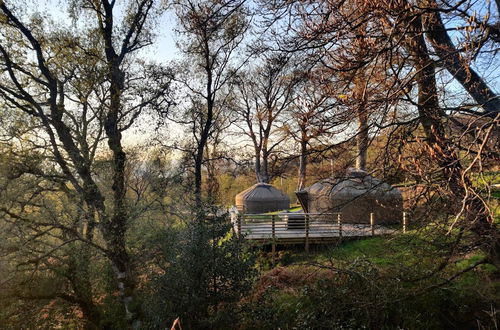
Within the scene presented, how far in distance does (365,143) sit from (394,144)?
1.42ft

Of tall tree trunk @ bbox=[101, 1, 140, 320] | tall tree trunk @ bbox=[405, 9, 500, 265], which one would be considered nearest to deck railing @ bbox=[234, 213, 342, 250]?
tall tree trunk @ bbox=[101, 1, 140, 320]

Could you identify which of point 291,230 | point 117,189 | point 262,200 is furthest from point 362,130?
point 262,200

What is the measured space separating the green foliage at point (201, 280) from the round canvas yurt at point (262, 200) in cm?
1440

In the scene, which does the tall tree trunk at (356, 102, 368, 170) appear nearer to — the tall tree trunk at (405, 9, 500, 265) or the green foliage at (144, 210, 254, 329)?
the tall tree trunk at (405, 9, 500, 265)

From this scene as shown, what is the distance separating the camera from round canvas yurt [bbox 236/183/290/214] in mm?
21016

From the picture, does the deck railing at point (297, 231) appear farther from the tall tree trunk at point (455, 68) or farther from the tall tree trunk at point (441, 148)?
the tall tree trunk at point (455, 68)

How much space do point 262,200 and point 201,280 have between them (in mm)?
15313

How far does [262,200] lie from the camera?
21.0m

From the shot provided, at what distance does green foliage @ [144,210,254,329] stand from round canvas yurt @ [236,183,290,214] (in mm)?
14399

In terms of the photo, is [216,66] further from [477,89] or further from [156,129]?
[477,89]

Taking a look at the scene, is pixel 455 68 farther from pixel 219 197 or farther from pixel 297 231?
pixel 297 231

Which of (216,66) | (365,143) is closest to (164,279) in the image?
(365,143)

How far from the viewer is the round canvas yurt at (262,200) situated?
2102cm

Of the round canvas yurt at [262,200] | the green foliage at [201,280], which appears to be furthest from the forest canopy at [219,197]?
the round canvas yurt at [262,200]
